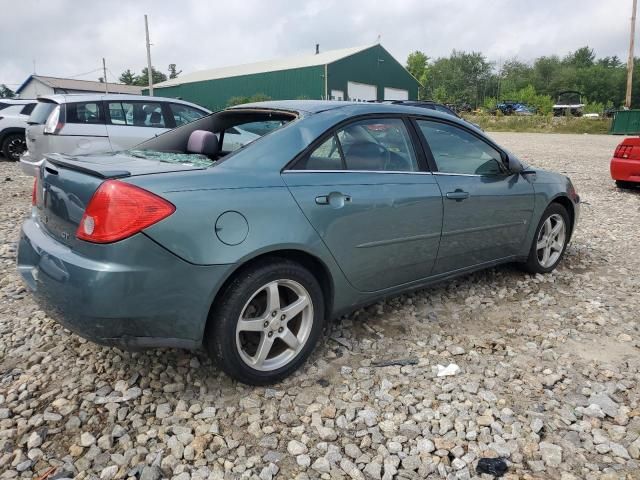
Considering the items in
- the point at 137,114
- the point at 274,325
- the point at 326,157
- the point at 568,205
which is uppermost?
the point at 137,114

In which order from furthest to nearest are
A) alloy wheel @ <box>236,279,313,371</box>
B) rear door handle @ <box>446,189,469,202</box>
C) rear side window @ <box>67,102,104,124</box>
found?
1. rear side window @ <box>67,102,104,124</box>
2. rear door handle @ <box>446,189,469,202</box>
3. alloy wheel @ <box>236,279,313,371</box>

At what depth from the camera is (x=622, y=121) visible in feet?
90.7

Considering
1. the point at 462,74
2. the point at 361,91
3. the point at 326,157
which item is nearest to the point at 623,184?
the point at 326,157

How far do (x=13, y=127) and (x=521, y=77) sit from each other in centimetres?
8090

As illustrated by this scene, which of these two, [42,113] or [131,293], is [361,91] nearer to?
[42,113]

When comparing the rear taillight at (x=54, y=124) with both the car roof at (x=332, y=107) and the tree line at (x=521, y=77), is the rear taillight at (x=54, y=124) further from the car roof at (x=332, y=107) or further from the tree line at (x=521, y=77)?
the tree line at (x=521, y=77)

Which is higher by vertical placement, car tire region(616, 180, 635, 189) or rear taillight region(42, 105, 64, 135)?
rear taillight region(42, 105, 64, 135)

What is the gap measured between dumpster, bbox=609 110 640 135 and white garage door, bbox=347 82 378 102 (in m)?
17.3

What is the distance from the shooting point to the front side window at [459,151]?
3.38 m

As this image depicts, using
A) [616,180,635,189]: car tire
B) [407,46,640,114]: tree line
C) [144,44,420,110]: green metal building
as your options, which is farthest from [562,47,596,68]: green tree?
[616,180,635,189]: car tire

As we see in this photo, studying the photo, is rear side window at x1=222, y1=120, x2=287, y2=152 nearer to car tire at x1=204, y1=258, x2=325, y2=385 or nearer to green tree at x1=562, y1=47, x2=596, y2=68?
car tire at x1=204, y1=258, x2=325, y2=385

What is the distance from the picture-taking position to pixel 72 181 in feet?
7.75

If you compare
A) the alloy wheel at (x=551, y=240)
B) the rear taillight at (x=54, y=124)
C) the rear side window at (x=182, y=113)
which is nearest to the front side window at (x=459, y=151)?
the alloy wheel at (x=551, y=240)

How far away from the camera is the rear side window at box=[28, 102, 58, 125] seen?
7.57 meters
